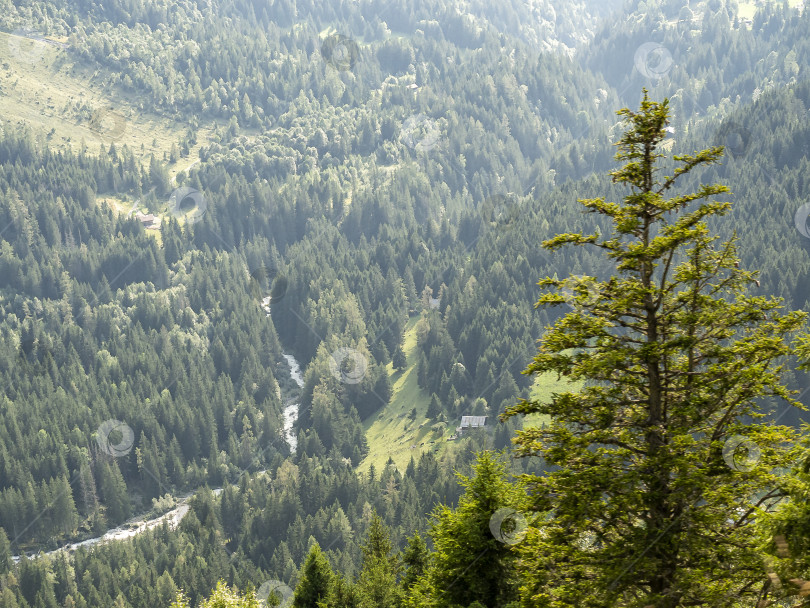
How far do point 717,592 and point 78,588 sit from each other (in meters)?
162

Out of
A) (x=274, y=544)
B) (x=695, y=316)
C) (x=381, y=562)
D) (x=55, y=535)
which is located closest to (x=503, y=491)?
(x=695, y=316)

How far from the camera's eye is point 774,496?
22812 mm

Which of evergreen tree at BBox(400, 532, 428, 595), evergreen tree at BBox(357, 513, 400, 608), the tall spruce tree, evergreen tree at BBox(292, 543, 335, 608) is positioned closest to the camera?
the tall spruce tree

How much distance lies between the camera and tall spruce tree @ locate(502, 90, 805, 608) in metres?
23.5

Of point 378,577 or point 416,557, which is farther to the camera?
point 416,557

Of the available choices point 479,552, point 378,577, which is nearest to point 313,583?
point 378,577

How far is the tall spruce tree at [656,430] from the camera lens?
23.5m

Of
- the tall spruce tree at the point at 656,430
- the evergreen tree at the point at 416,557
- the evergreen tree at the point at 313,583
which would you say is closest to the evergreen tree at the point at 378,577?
the evergreen tree at the point at 416,557

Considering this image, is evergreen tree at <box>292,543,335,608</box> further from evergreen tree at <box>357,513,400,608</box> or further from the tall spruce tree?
the tall spruce tree

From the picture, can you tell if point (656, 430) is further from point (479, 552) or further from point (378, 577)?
point (378, 577)

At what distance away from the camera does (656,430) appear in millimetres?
24797

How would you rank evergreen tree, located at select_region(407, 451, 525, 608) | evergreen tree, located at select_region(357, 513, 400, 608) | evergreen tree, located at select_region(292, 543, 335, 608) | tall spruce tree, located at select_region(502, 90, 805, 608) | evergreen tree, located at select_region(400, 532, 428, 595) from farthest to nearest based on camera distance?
A: evergreen tree, located at select_region(292, 543, 335, 608) → evergreen tree, located at select_region(400, 532, 428, 595) → evergreen tree, located at select_region(357, 513, 400, 608) → evergreen tree, located at select_region(407, 451, 525, 608) → tall spruce tree, located at select_region(502, 90, 805, 608)

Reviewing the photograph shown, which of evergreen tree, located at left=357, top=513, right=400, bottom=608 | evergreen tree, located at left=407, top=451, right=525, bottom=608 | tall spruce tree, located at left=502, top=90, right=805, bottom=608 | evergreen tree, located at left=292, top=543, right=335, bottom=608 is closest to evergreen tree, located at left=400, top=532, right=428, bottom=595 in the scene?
evergreen tree, located at left=357, top=513, right=400, bottom=608

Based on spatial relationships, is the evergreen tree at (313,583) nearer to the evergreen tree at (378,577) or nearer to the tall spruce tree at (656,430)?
the evergreen tree at (378,577)
